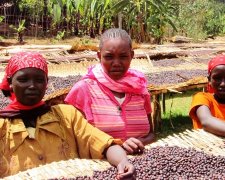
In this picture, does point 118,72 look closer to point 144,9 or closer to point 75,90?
point 75,90

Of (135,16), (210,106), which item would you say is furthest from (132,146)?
(135,16)

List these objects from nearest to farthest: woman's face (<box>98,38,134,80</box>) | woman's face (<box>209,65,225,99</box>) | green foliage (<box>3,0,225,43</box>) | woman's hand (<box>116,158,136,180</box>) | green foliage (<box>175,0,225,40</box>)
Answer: woman's hand (<box>116,158,136,180</box>)
woman's face (<box>98,38,134,80</box>)
woman's face (<box>209,65,225,99</box>)
green foliage (<box>3,0,225,43</box>)
green foliage (<box>175,0,225,40</box>)

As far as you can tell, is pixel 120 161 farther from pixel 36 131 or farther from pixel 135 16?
pixel 135 16

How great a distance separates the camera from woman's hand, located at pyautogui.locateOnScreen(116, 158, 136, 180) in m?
1.90

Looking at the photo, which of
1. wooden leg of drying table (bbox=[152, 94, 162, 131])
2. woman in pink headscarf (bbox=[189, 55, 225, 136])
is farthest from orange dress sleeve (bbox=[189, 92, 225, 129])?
wooden leg of drying table (bbox=[152, 94, 162, 131])

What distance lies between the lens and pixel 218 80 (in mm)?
2877

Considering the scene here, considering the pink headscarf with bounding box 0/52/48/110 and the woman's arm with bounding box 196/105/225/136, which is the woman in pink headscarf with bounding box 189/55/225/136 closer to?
the woman's arm with bounding box 196/105/225/136

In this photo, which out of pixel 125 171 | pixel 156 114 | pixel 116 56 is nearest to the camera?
pixel 125 171

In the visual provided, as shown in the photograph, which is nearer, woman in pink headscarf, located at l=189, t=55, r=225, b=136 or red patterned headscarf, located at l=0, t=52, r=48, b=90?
red patterned headscarf, located at l=0, t=52, r=48, b=90

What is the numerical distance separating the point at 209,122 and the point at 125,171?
3.17ft

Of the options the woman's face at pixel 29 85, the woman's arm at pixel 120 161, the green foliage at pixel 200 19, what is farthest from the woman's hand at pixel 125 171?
the green foliage at pixel 200 19

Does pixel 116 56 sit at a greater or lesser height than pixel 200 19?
lesser

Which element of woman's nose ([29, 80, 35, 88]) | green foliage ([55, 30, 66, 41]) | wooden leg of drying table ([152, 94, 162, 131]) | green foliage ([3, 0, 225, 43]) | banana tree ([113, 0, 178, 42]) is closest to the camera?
woman's nose ([29, 80, 35, 88])

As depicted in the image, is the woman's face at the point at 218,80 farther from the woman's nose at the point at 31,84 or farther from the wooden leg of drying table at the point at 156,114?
the wooden leg of drying table at the point at 156,114
